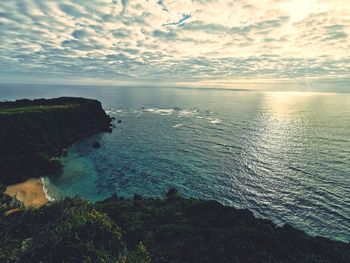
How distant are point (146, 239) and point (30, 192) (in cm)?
3676

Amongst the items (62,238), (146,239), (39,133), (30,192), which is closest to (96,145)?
(39,133)

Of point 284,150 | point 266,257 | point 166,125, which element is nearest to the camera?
point 266,257

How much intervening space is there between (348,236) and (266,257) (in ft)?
78.2

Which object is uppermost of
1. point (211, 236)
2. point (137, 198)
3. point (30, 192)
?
point (211, 236)

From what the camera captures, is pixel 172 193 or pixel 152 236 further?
pixel 172 193

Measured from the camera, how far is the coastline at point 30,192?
5138 cm

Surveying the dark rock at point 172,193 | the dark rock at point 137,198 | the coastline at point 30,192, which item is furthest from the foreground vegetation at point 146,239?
the coastline at point 30,192

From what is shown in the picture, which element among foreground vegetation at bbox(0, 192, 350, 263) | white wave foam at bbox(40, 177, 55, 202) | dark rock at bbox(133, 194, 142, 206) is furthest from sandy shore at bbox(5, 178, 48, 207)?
foreground vegetation at bbox(0, 192, 350, 263)

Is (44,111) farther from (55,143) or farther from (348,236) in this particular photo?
(348,236)

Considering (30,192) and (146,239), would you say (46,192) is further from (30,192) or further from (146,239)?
(146,239)

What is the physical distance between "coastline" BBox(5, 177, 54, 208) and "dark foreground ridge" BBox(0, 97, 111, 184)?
283 centimetres

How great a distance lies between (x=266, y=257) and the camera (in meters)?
27.9

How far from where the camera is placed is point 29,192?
55.0 meters

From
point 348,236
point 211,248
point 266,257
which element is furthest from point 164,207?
point 348,236
